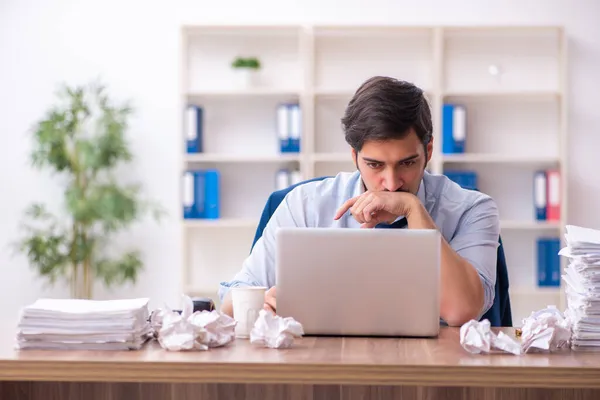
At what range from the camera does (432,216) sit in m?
2.32

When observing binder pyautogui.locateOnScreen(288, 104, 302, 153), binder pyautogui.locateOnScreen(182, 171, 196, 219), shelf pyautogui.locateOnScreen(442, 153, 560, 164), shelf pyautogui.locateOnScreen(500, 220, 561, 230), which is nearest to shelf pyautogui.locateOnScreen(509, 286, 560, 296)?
shelf pyautogui.locateOnScreen(500, 220, 561, 230)

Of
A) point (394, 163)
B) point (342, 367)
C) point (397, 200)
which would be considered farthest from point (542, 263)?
point (342, 367)

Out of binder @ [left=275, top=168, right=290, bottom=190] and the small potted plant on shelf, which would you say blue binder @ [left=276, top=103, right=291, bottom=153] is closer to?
binder @ [left=275, top=168, right=290, bottom=190]

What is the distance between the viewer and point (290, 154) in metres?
4.96

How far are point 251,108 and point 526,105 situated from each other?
62.8 inches

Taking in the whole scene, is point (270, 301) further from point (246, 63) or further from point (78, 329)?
point (246, 63)

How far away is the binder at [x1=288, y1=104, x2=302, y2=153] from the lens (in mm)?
4922

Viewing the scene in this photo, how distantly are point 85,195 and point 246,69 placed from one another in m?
1.16

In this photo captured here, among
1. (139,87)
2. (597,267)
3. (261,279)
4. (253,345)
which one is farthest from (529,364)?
(139,87)

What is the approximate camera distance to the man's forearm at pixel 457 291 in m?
1.93

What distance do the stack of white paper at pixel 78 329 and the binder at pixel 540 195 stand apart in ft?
12.3

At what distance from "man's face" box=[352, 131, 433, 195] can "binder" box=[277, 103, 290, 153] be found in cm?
269

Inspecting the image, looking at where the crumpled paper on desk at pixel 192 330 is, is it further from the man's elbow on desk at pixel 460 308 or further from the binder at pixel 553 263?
the binder at pixel 553 263

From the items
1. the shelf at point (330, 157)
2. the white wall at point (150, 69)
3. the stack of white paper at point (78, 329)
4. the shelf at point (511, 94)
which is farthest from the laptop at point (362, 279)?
the white wall at point (150, 69)
